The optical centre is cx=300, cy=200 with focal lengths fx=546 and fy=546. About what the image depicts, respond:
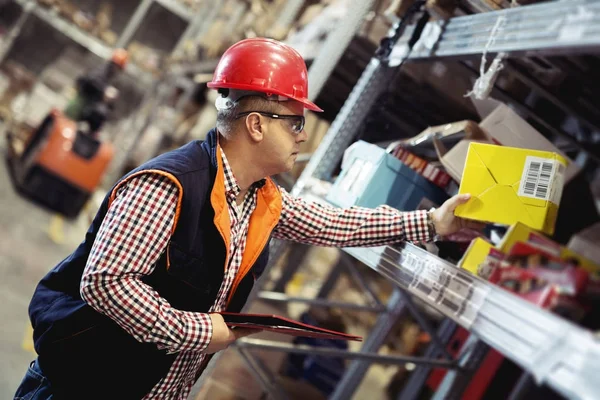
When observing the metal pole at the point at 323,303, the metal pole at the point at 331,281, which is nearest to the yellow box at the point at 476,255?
the metal pole at the point at 323,303

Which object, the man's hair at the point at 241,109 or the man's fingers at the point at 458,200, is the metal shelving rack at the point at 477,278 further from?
the man's hair at the point at 241,109

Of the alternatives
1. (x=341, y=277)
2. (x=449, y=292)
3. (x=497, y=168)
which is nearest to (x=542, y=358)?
(x=449, y=292)

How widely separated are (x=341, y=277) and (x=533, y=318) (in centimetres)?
655

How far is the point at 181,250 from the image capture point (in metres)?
1.73

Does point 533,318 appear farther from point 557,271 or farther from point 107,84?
point 107,84

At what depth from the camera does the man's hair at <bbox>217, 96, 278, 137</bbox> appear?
196 centimetres

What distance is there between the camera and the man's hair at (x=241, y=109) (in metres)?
1.96

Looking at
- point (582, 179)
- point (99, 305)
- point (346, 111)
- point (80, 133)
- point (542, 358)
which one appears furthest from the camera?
point (80, 133)

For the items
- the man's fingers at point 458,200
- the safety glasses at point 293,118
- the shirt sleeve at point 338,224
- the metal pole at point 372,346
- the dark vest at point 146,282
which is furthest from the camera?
the metal pole at point 372,346

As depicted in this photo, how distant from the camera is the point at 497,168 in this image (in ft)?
6.02

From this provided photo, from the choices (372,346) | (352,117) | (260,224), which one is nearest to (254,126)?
(260,224)

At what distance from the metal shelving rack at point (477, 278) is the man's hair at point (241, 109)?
76 cm

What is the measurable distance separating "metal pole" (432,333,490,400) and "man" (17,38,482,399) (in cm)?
203

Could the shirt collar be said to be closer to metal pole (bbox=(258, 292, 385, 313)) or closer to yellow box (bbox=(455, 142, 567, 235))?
yellow box (bbox=(455, 142, 567, 235))
